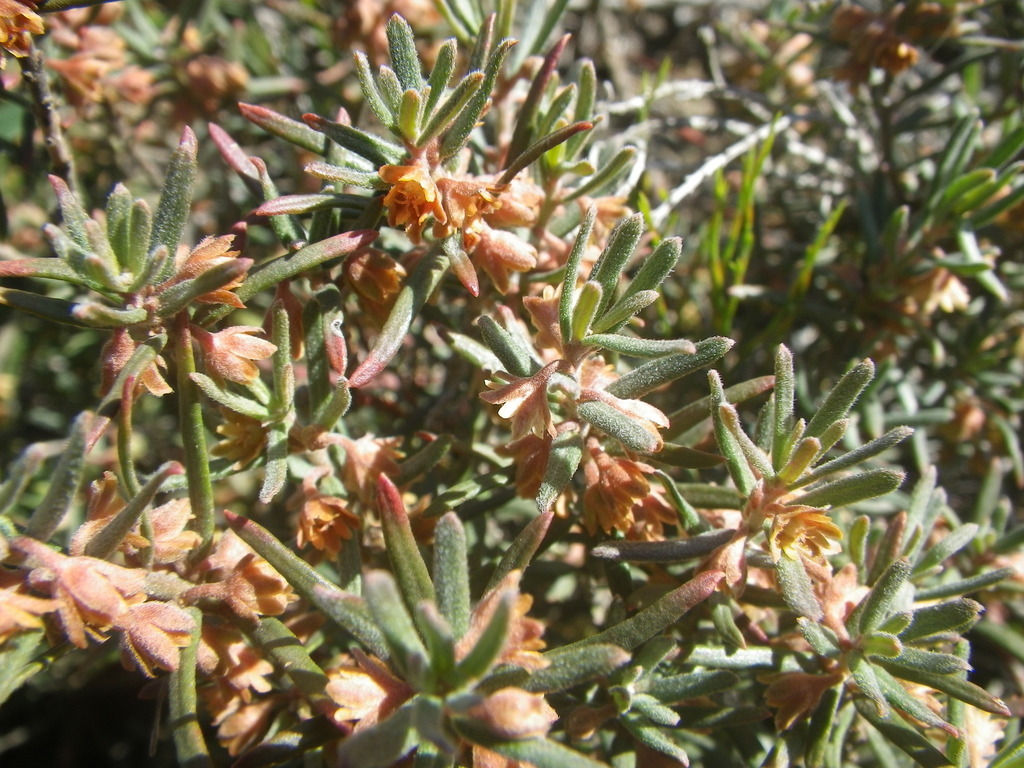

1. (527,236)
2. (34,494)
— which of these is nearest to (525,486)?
(527,236)

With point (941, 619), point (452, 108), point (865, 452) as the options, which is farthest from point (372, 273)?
point (941, 619)

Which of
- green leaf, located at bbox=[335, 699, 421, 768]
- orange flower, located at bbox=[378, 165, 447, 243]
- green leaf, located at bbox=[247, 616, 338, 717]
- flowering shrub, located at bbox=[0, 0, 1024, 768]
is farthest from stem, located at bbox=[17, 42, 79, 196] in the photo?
green leaf, located at bbox=[335, 699, 421, 768]

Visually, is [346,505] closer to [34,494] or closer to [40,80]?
[40,80]

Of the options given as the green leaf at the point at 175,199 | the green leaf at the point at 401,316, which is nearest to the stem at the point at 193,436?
the green leaf at the point at 175,199

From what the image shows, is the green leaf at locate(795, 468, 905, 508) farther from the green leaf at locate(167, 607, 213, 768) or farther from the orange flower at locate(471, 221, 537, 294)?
the green leaf at locate(167, 607, 213, 768)

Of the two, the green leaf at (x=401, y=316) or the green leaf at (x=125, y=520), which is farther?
the green leaf at (x=401, y=316)

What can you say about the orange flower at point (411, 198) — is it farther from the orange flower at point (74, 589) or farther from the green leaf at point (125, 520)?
the orange flower at point (74, 589)

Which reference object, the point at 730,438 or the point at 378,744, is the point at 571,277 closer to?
the point at 730,438
